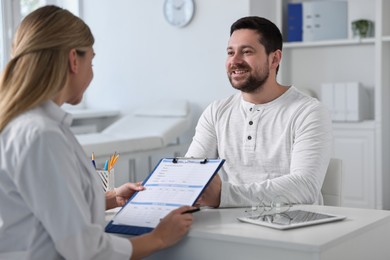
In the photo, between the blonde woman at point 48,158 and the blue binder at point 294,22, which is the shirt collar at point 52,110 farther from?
the blue binder at point 294,22

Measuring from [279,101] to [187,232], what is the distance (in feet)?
3.00

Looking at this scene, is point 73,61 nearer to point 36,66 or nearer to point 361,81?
point 36,66

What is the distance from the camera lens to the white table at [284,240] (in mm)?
1465

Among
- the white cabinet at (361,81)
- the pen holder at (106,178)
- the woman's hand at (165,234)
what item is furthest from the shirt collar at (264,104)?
the white cabinet at (361,81)

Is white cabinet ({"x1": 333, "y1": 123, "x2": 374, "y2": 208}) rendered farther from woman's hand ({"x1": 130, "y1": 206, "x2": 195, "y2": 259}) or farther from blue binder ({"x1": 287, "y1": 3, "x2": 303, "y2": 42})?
woman's hand ({"x1": 130, "y1": 206, "x2": 195, "y2": 259})

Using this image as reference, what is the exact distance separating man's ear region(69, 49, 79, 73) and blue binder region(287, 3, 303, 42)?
3.59 metres

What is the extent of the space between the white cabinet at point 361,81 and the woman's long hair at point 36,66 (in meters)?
3.25

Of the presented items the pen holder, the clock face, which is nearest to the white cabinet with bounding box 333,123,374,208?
the clock face

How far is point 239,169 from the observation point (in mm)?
2365

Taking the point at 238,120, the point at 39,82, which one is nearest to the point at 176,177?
the point at 39,82

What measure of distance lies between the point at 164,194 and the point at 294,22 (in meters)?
3.38

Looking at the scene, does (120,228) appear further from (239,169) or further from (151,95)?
(151,95)

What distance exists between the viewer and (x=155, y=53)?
5.41 meters

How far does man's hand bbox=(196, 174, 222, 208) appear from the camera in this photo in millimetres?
1888
